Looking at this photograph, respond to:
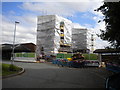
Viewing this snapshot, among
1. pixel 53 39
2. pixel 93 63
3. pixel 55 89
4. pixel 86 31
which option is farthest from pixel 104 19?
pixel 86 31

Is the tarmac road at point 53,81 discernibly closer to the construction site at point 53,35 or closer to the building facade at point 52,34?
the construction site at point 53,35

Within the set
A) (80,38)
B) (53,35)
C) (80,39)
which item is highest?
(80,38)

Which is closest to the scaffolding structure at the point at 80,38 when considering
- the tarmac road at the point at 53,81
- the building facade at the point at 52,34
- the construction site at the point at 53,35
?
the construction site at the point at 53,35

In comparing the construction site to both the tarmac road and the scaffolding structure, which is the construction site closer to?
the scaffolding structure

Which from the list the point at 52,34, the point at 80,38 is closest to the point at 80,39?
the point at 80,38

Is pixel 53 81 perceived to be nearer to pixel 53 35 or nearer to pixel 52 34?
pixel 53 35

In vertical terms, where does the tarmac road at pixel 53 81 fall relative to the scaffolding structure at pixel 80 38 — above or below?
below

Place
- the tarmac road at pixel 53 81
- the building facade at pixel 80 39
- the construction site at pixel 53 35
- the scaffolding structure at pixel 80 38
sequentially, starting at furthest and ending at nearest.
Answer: the scaffolding structure at pixel 80 38 → the building facade at pixel 80 39 → the construction site at pixel 53 35 → the tarmac road at pixel 53 81

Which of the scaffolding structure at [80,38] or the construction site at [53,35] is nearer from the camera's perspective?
the construction site at [53,35]

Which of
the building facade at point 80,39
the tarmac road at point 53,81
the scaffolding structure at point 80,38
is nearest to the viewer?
the tarmac road at point 53,81

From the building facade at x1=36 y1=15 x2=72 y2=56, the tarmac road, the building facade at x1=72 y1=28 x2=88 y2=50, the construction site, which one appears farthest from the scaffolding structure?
the tarmac road

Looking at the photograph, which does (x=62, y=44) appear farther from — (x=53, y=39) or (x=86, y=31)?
(x=86, y=31)

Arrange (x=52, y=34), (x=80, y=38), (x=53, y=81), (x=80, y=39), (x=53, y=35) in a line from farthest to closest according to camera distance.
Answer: (x=80, y=38) < (x=80, y=39) < (x=52, y=34) < (x=53, y=35) < (x=53, y=81)

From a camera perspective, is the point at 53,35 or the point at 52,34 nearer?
the point at 53,35
